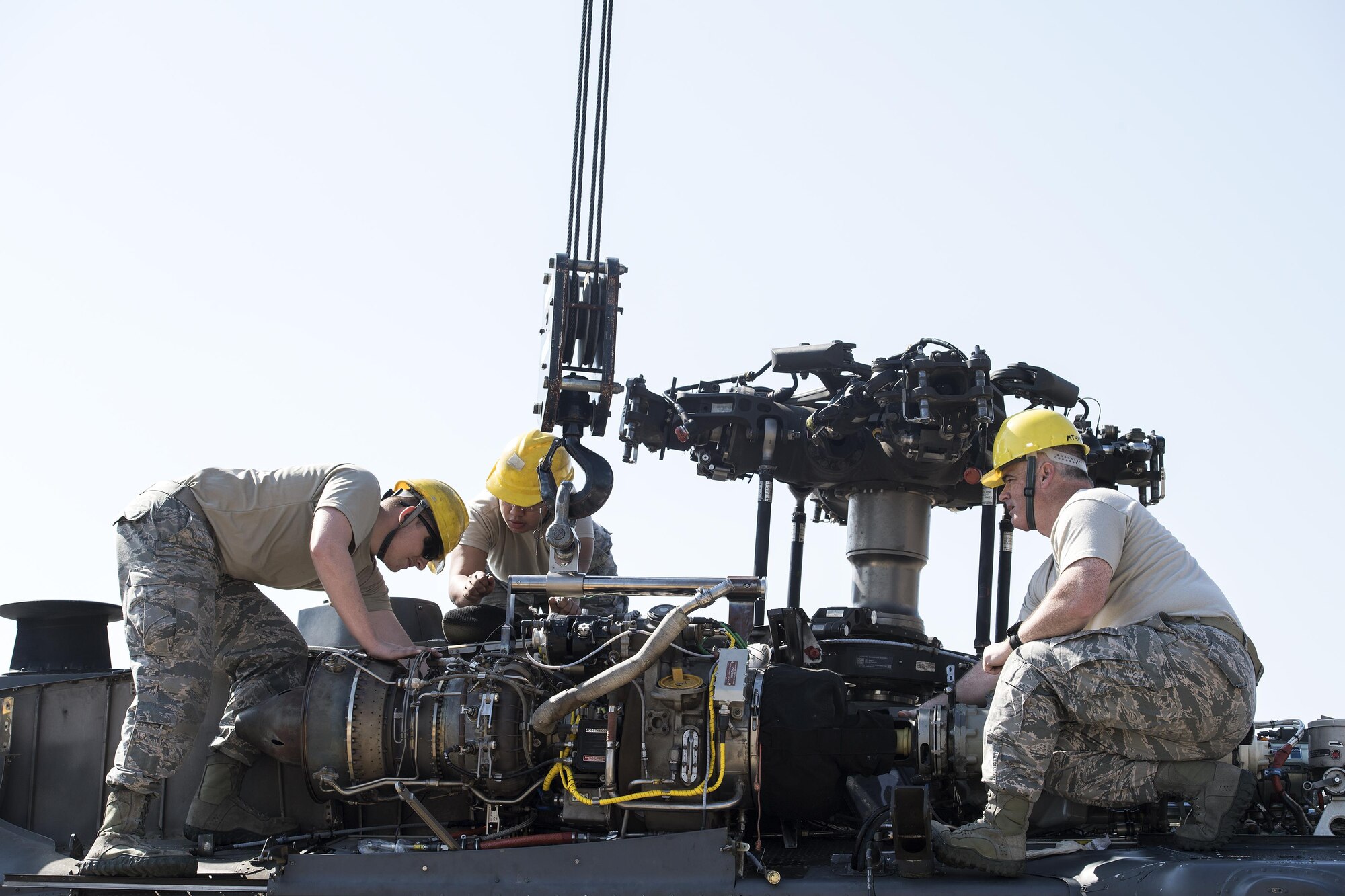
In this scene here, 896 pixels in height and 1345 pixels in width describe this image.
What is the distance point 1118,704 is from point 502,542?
14.4 feet

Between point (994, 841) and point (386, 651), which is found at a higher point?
point (386, 651)

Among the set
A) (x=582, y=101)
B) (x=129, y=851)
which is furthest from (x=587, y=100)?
(x=129, y=851)

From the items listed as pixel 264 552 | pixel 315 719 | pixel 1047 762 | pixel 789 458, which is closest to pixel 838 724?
pixel 1047 762

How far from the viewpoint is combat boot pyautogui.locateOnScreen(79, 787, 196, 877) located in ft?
18.8

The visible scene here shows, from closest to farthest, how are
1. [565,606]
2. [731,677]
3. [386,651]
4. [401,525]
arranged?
[731,677], [386,651], [401,525], [565,606]

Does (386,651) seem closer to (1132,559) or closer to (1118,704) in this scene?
(1118,704)

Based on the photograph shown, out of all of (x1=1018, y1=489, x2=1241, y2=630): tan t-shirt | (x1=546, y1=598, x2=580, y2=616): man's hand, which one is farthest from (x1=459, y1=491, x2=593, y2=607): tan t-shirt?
(x1=1018, y1=489, x2=1241, y2=630): tan t-shirt

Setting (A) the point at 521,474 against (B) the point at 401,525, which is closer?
(B) the point at 401,525

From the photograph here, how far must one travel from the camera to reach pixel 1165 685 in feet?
18.3

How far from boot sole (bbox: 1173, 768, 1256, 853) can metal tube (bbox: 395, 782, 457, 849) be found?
3028 mm

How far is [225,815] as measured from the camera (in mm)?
6551

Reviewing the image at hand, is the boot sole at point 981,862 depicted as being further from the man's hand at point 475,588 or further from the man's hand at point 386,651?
the man's hand at point 475,588

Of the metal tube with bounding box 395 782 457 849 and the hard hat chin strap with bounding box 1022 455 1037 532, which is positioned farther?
the hard hat chin strap with bounding box 1022 455 1037 532

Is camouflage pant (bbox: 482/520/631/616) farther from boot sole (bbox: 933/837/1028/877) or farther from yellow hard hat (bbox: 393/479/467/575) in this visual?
boot sole (bbox: 933/837/1028/877)
